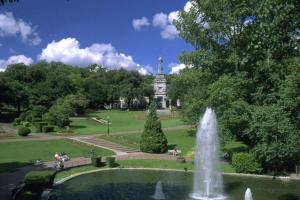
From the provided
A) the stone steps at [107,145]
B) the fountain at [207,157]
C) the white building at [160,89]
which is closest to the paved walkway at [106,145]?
the stone steps at [107,145]

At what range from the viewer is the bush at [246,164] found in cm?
3416

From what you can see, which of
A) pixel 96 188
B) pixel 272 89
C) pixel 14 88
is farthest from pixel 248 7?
pixel 14 88

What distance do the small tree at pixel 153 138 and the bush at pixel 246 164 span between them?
10.4 metres

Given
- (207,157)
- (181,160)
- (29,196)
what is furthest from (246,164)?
(29,196)

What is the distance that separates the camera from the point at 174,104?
13338 centimetres

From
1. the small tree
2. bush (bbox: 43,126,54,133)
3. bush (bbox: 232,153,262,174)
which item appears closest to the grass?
bush (bbox: 232,153,262,174)

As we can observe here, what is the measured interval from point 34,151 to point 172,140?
17.2 meters

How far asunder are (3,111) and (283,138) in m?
69.1

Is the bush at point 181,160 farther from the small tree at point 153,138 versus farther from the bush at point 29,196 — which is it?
the bush at point 29,196

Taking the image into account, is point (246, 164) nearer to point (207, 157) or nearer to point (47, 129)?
point (207, 157)

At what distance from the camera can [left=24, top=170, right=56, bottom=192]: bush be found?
24172 millimetres

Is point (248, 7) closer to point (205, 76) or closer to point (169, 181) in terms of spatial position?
point (205, 76)

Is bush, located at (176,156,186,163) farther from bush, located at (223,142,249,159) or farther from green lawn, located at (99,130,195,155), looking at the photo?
bush, located at (223,142,249,159)

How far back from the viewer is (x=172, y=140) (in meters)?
51.9
